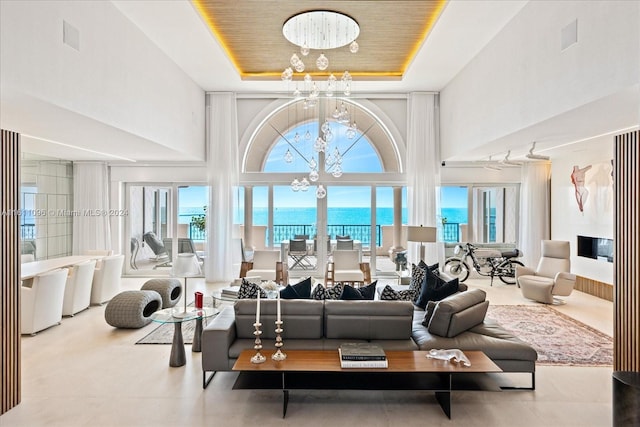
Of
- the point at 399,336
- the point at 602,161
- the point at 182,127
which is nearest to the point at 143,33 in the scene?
the point at 182,127

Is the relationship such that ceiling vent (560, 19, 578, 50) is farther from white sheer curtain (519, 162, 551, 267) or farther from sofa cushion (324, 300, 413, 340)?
white sheer curtain (519, 162, 551, 267)

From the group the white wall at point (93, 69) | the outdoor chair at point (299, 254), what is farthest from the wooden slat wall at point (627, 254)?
the outdoor chair at point (299, 254)

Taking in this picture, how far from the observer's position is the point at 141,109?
18.4ft

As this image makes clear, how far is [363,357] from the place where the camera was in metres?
3.18

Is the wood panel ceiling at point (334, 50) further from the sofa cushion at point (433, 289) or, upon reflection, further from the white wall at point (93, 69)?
the sofa cushion at point (433, 289)

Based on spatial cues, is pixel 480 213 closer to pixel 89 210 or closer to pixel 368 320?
pixel 368 320

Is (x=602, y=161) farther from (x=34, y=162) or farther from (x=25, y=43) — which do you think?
(x=34, y=162)

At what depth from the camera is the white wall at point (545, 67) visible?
3334 millimetres

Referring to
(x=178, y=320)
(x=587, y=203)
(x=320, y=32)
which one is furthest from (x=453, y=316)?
(x=587, y=203)

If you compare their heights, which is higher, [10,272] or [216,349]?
[10,272]

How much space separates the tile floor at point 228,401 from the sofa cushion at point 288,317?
1.79 ft

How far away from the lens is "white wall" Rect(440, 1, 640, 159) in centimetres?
333

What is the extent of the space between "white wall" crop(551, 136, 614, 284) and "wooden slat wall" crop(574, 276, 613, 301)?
0.10 meters

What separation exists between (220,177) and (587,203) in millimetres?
7823
